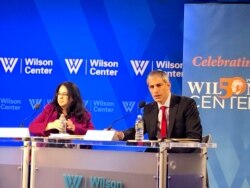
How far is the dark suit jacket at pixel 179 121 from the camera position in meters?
4.02

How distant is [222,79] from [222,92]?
14 cm

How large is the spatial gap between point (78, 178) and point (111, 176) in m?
0.22

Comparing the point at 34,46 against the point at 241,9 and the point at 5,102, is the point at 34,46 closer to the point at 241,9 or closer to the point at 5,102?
the point at 5,102

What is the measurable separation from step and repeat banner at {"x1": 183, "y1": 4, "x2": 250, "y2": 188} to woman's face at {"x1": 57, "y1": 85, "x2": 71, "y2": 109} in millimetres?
1527

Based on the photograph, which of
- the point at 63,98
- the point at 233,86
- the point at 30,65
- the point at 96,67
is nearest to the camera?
the point at 63,98

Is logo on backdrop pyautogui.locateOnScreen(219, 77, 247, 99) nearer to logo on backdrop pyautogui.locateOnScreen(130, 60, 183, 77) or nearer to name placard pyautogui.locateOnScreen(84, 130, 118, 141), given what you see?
logo on backdrop pyautogui.locateOnScreen(130, 60, 183, 77)

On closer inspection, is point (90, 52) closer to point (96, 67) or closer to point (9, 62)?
point (96, 67)

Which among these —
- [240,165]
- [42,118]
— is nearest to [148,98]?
[240,165]

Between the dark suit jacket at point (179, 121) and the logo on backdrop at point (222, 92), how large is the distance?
4.97ft

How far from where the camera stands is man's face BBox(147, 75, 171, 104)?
4172 millimetres

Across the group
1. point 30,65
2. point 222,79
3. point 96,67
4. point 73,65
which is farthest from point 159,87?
point 30,65

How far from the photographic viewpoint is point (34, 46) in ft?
22.1

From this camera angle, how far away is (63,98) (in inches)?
188

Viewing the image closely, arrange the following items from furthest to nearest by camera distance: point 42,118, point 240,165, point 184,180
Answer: point 240,165
point 42,118
point 184,180
